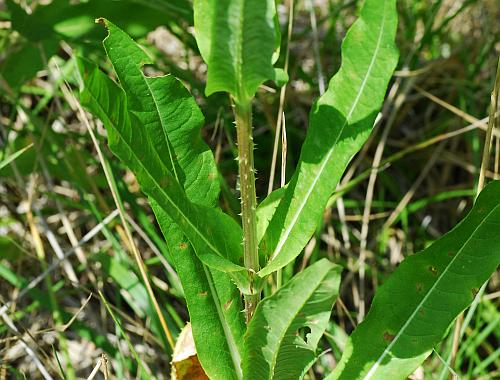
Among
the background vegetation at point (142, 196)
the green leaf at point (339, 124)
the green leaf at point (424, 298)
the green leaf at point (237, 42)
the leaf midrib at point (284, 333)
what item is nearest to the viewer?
the green leaf at point (237, 42)

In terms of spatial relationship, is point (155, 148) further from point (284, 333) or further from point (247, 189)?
point (284, 333)

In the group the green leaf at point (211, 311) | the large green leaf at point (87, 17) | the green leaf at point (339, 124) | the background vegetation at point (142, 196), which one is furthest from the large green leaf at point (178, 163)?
the large green leaf at point (87, 17)

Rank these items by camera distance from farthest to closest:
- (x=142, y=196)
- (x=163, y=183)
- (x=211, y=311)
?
(x=142, y=196)
(x=211, y=311)
(x=163, y=183)

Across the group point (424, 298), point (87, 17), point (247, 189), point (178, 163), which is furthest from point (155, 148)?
point (87, 17)

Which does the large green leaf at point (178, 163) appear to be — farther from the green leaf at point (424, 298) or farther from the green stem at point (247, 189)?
the green leaf at point (424, 298)

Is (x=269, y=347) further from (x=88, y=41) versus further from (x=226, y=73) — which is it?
(x=88, y=41)

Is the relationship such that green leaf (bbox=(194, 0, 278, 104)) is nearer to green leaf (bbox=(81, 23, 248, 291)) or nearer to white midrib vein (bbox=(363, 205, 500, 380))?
green leaf (bbox=(81, 23, 248, 291))

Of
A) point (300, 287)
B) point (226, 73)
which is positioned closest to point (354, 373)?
point (300, 287)
